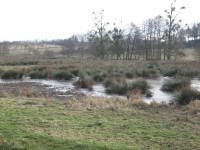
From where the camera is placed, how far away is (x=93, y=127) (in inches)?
404

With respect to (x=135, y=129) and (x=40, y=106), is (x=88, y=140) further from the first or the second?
(x=40, y=106)

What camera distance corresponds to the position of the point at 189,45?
10181 centimetres

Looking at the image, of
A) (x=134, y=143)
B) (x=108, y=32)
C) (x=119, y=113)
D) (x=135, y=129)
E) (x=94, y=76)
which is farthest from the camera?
(x=108, y=32)

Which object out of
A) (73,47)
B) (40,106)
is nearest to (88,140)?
(40,106)

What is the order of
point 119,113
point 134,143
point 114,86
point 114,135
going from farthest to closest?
point 114,86
point 119,113
point 114,135
point 134,143

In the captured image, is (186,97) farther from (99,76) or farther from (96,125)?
(99,76)

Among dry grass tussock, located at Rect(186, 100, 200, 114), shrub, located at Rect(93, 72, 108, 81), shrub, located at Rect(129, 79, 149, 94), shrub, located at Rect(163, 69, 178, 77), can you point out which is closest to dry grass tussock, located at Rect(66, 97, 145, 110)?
dry grass tussock, located at Rect(186, 100, 200, 114)

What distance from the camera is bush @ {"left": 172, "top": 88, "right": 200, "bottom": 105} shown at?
653 inches

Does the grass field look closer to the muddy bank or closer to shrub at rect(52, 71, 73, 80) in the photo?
the muddy bank

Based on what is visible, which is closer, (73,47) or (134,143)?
(134,143)

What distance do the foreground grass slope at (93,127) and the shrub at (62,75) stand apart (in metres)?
15.9

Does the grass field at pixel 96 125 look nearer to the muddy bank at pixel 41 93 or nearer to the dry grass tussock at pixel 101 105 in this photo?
the dry grass tussock at pixel 101 105

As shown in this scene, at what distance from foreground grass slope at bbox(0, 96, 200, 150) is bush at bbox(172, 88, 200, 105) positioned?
2.35 metres

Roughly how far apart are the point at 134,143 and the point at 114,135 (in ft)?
2.87
